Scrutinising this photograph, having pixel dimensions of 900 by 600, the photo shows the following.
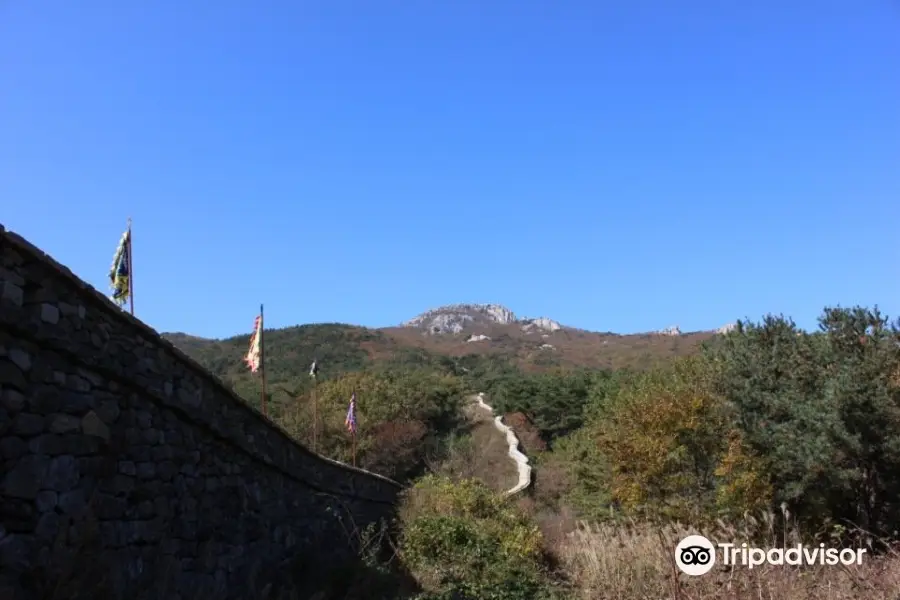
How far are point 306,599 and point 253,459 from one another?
183cm

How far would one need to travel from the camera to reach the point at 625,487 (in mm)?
18219

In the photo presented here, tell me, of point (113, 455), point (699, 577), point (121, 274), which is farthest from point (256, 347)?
point (699, 577)

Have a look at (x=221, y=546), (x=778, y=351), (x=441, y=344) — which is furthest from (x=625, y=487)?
(x=441, y=344)

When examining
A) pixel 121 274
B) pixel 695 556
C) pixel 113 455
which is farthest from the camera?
pixel 121 274

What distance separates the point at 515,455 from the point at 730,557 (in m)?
31.6

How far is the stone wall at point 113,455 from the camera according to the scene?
4.60m

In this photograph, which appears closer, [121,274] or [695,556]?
[695,556]

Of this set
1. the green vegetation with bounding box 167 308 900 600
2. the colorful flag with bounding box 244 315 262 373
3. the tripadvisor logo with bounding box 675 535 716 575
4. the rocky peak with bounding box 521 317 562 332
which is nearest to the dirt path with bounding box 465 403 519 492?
the green vegetation with bounding box 167 308 900 600

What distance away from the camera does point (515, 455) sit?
39.1 metres

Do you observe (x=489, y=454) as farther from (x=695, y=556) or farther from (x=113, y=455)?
(x=113, y=455)

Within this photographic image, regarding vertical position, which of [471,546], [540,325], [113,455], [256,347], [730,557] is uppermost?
[540,325]

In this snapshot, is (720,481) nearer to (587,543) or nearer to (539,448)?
(587,543)

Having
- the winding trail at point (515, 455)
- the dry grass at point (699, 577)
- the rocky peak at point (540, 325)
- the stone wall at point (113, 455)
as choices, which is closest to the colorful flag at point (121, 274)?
the stone wall at point (113, 455)

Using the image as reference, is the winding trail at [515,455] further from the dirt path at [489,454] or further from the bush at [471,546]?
the bush at [471,546]
